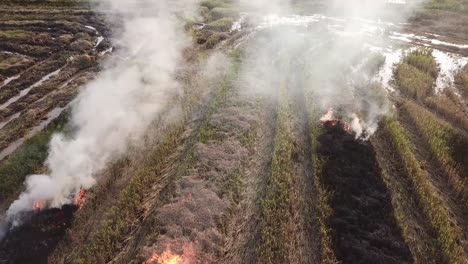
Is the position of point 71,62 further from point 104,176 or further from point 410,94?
point 410,94

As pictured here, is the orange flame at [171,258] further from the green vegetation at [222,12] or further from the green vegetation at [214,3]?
the green vegetation at [214,3]

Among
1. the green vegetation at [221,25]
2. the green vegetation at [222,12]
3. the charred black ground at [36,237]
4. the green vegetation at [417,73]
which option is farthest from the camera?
the green vegetation at [222,12]

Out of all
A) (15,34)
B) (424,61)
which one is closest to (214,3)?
(15,34)

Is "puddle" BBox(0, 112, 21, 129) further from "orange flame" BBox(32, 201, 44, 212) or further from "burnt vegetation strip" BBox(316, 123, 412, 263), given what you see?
"burnt vegetation strip" BBox(316, 123, 412, 263)

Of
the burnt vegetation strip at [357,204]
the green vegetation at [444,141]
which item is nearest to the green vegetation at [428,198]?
the green vegetation at [444,141]

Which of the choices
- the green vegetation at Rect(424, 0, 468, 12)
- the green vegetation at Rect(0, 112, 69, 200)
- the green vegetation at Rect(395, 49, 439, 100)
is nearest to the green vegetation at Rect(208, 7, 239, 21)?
the green vegetation at Rect(395, 49, 439, 100)
